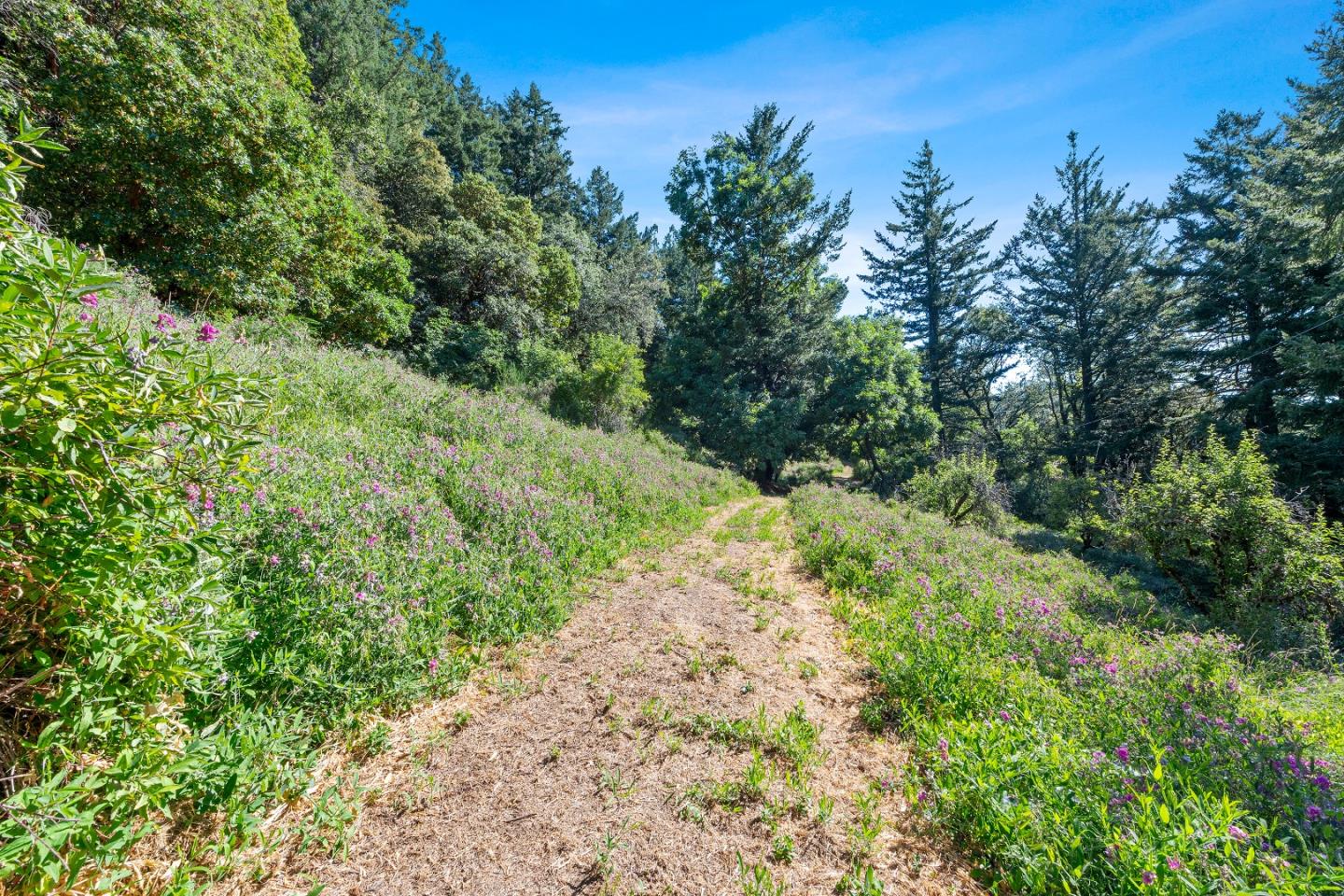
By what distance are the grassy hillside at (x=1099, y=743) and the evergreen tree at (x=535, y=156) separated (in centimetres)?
3256

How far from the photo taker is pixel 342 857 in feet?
7.73

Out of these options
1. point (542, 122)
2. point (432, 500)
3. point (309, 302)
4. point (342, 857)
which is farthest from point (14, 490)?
point (542, 122)

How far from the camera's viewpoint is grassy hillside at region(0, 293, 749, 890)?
1.86m

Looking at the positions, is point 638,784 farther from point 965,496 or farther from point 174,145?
point 965,496

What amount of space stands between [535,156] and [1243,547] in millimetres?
37113

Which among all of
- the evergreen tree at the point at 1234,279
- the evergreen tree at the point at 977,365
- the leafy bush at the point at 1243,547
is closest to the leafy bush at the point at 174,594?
the leafy bush at the point at 1243,547

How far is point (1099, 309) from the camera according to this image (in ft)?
72.9

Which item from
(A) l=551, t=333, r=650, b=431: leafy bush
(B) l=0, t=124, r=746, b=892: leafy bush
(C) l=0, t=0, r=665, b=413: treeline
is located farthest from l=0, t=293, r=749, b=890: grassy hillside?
(A) l=551, t=333, r=650, b=431: leafy bush

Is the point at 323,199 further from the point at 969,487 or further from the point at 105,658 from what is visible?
the point at 969,487

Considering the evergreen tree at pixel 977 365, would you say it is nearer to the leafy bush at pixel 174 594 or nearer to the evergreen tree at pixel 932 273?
the evergreen tree at pixel 932 273

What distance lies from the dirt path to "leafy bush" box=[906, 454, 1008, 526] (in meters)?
10.9

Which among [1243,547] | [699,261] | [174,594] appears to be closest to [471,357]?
[699,261]

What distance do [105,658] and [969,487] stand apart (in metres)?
16.0

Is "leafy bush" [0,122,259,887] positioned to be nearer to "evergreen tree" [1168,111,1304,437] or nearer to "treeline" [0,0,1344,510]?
"treeline" [0,0,1344,510]
